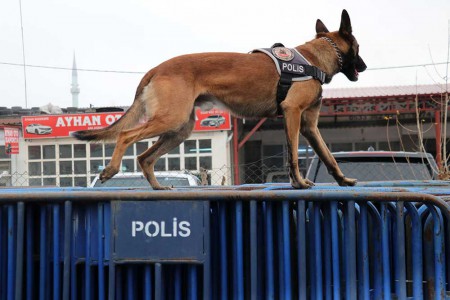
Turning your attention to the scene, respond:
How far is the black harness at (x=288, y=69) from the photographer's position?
3.75m

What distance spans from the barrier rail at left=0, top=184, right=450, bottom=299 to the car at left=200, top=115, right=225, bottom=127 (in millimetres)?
16733

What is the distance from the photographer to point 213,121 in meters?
19.3

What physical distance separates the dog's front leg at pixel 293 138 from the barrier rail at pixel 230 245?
1.04 meters

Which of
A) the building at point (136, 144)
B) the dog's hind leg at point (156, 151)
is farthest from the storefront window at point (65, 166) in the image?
the dog's hind leg at point (156, 151)

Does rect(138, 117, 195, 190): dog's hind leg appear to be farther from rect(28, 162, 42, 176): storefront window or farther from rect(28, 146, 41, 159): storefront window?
rect(28, 146, 41, 159): storefront window

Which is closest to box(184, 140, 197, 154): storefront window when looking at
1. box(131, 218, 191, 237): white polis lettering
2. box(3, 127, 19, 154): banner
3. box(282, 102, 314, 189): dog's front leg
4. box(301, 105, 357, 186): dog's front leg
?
box(3, 127, 19, 154): banner

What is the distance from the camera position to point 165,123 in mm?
3537

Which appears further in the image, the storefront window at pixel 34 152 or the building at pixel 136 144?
the storefront window at pixel 34 152

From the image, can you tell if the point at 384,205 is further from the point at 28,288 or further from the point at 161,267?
the point at 28,288

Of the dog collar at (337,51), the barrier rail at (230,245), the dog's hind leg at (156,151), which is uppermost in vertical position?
the dog collar at (337,51)

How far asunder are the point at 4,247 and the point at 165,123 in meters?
1.35

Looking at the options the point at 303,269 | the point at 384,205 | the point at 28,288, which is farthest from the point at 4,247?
the point at 384,205

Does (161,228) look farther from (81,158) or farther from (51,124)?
(51,124)

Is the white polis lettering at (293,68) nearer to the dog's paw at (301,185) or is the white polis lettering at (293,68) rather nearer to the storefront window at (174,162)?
the dog's paw at (301,185)
